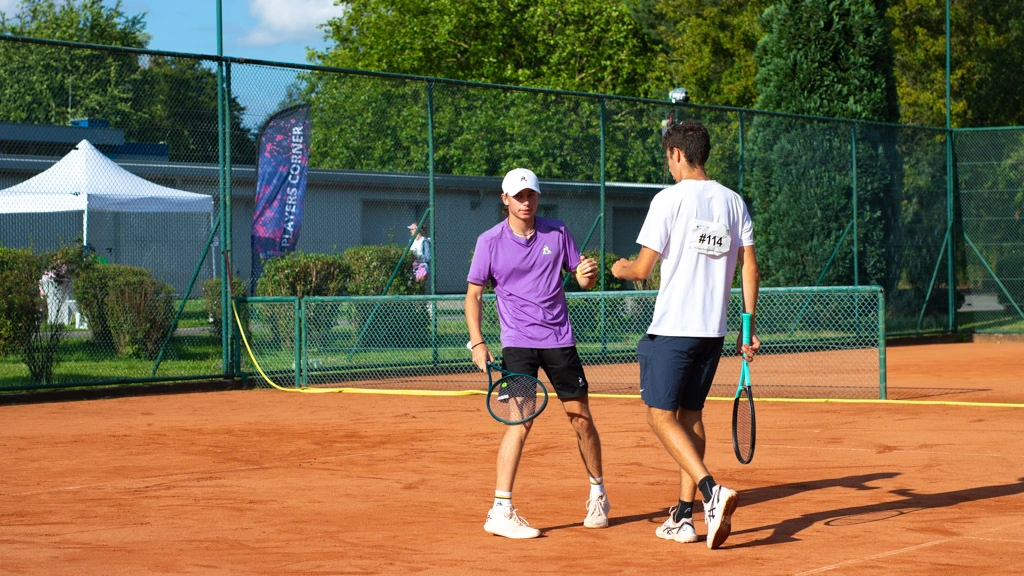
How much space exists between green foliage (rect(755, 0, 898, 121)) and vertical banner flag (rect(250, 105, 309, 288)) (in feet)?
30.0

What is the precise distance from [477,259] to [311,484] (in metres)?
2.07

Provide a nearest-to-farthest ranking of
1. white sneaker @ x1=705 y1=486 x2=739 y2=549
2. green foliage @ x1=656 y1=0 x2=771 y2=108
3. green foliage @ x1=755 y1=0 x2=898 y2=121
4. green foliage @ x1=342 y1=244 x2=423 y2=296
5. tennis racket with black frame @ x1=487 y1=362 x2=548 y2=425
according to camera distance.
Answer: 1. white sneaker @ x1=705 y1=486 x2=739 y2=549
2. tennis racket with black frame @ x1=487 y1=362 x2=548 y2=425
3. green foliage @ x1=342 y1=244 x2=423 y2=296
4. green foliage @ x1=755 y1=0 x2=898 y2=121
5. green foliage @ x1=656 y1=0 x2=771 y2=108

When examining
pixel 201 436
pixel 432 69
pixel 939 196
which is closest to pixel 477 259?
pixel 201 436

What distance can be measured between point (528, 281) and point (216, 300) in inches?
316

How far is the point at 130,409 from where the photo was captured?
11.7 m

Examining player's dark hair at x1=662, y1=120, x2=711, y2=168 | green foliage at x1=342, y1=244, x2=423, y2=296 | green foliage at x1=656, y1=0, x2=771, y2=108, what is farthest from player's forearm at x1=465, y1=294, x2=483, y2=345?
green foliage at x1=656, y1=0, x2=771, y2=108

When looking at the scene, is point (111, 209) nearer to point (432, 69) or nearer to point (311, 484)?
point (311, 484)

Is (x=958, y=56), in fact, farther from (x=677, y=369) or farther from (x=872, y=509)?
(x=677, y=369)

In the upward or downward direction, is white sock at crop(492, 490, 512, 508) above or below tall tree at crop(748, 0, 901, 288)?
below

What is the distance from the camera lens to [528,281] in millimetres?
6055

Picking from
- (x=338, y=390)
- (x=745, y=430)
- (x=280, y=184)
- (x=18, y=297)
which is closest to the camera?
(x=745, y=430)

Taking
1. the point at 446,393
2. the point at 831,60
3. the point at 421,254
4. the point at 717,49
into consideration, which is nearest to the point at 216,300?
the point at 421,254

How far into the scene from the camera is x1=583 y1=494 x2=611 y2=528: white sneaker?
5.96 metres

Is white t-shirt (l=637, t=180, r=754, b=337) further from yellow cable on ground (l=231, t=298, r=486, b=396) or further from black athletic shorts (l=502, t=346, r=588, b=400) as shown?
yellow cable on ground (l=231, t=298, r=486, b=396)
